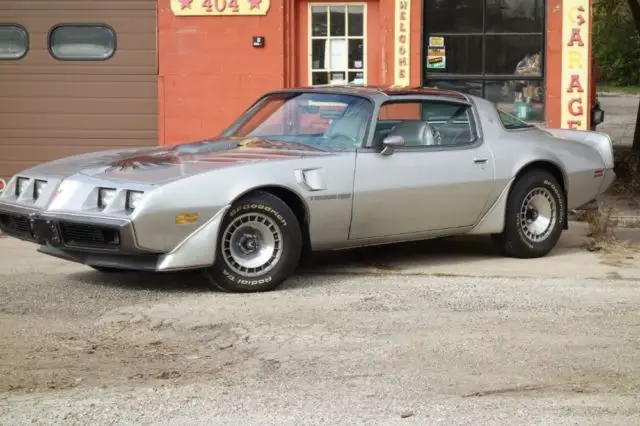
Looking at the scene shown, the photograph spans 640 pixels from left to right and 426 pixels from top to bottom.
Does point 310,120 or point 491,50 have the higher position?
point 491,50

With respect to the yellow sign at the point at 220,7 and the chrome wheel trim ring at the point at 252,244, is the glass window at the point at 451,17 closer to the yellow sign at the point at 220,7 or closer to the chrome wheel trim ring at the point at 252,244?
the yellow sign at the point at 220,7

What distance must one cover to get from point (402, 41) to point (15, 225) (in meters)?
5.90

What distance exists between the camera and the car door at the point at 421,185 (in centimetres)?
762

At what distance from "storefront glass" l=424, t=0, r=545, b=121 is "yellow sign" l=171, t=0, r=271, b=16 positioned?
6.20 feet

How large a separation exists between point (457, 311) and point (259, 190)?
1564mm

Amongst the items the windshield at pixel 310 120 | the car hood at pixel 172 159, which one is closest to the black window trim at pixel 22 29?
the windshield at pixel 310 120

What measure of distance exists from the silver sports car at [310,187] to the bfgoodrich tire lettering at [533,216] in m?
0.01

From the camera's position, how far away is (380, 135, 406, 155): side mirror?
762 centimetres

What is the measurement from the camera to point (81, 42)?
1230cm

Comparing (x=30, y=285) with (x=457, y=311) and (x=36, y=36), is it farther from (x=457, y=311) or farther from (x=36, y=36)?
(x=36, y=36)

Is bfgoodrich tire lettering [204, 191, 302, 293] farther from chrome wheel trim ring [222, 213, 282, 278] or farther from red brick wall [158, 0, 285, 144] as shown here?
red brick wall [158, 0, 285, 144]

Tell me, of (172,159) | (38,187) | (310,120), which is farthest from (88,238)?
(310,120)

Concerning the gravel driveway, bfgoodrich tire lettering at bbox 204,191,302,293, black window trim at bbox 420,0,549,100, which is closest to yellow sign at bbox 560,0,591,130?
black window trim at bbox 420,0,549,100

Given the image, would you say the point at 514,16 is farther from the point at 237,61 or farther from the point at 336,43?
the point at 237,61
